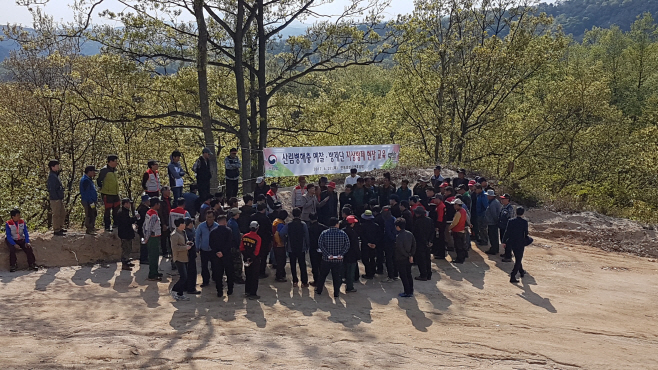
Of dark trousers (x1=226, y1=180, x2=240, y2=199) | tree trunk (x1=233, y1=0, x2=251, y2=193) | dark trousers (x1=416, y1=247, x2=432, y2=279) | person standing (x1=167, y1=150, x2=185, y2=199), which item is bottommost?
dark trousers (x1=416, y1=247, x2=432, y2=279)

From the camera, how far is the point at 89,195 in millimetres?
11820

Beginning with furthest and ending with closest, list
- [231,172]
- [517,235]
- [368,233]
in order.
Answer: [231,172]
[517,235]
[368,233]

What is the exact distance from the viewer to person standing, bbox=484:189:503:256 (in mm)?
13133

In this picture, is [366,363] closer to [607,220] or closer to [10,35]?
[607,220]

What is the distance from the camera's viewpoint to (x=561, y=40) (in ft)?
79.9

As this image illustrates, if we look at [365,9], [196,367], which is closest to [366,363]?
[196,367]

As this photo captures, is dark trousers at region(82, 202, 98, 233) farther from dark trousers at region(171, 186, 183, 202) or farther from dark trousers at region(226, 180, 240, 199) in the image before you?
dark trousers at region(226, 180, 240, 199)

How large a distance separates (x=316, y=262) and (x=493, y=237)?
5.38m

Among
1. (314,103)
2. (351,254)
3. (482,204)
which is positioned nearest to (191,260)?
(351,254)

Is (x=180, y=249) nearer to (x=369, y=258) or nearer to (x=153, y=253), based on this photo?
(x=153, y=253)

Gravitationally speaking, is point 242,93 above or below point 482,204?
above

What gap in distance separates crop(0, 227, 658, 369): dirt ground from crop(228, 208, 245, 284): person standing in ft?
0.98

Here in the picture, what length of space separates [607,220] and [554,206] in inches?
73.2

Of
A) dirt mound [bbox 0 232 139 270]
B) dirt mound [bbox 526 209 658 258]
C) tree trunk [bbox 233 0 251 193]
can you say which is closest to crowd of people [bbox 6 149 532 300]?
dirt mound [bbox 0 232 139 270]
